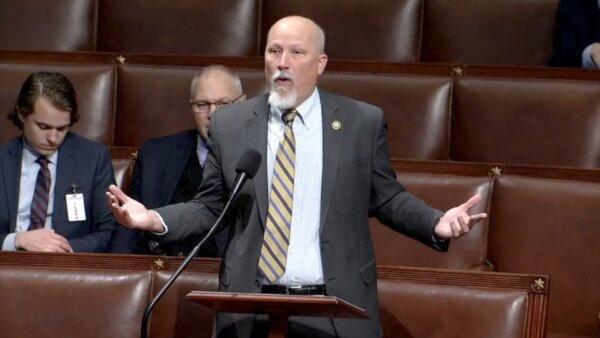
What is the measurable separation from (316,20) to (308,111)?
0.71 metres

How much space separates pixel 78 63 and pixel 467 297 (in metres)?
0.77

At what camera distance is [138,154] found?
152 centimetres

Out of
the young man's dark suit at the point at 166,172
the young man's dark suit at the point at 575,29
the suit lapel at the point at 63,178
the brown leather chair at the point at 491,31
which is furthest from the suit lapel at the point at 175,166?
the young man's dark suit at the point at 575,29

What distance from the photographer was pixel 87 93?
167cm

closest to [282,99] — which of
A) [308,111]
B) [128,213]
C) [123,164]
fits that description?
[308,111]

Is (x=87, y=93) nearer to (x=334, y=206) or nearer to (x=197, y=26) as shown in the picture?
(x=197, y=26)

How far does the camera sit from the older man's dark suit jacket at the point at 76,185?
4.65 feet

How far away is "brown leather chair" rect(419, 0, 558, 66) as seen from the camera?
1.79 meters

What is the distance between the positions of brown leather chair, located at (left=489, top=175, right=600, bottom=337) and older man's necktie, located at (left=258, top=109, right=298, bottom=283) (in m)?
0.40

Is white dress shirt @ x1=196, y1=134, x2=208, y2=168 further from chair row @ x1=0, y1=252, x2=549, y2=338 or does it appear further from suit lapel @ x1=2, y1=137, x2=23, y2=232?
chair row @ x1=0, y1=252, x2=549, y2=338

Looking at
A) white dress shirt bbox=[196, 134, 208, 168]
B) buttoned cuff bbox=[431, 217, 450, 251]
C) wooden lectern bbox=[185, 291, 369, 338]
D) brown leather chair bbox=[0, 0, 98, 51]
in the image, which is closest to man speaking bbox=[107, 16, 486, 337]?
buttoned cuff bbox=[431, 217, 450, 251]

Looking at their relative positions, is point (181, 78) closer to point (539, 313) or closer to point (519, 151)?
point (519, 151)

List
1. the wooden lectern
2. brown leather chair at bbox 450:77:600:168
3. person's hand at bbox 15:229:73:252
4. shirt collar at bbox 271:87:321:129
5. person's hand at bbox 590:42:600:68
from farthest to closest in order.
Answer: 1. person's hand at bbox 590:42:600:68
2. brown leather chair at bbox 450:77:600:168
3. person's hand at bbox 15:229:73:252
4. shirt collar at bbox 271:87:321:129
5. the wooden lectern

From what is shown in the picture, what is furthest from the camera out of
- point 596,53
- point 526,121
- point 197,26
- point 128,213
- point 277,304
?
point 197,26
